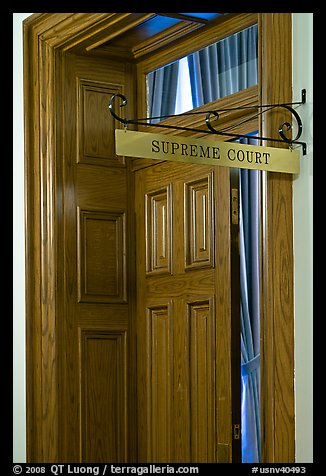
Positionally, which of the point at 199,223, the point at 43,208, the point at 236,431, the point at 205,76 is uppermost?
the point at 205,76

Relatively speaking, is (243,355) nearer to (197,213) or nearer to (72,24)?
(197,213)

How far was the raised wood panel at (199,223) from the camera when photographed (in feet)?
12.9

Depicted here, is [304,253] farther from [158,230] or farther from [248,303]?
[248,303]

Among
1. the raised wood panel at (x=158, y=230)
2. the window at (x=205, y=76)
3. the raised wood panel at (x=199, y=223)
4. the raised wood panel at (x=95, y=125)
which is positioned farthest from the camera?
the raised wood panel at (x=95, y=125)

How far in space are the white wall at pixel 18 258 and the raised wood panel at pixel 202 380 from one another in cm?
85

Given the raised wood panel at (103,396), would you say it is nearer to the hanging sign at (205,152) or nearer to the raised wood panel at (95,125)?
→ the raised wood panel at (95,125)

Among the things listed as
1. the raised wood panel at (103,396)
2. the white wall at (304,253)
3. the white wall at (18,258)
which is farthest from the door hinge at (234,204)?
the white wall at (18,258)

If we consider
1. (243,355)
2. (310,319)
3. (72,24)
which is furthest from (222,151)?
(243,355)

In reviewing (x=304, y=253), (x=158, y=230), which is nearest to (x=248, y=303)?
(x=158, y=230)

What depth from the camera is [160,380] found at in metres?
4.21

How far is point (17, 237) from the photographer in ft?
14.7

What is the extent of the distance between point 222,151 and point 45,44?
5.35 ft

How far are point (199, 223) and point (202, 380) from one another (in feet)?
2.18

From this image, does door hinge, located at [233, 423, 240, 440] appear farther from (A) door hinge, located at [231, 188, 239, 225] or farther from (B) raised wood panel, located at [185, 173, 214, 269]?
(A) door hinge, located at [231, 188, 239, 225]
